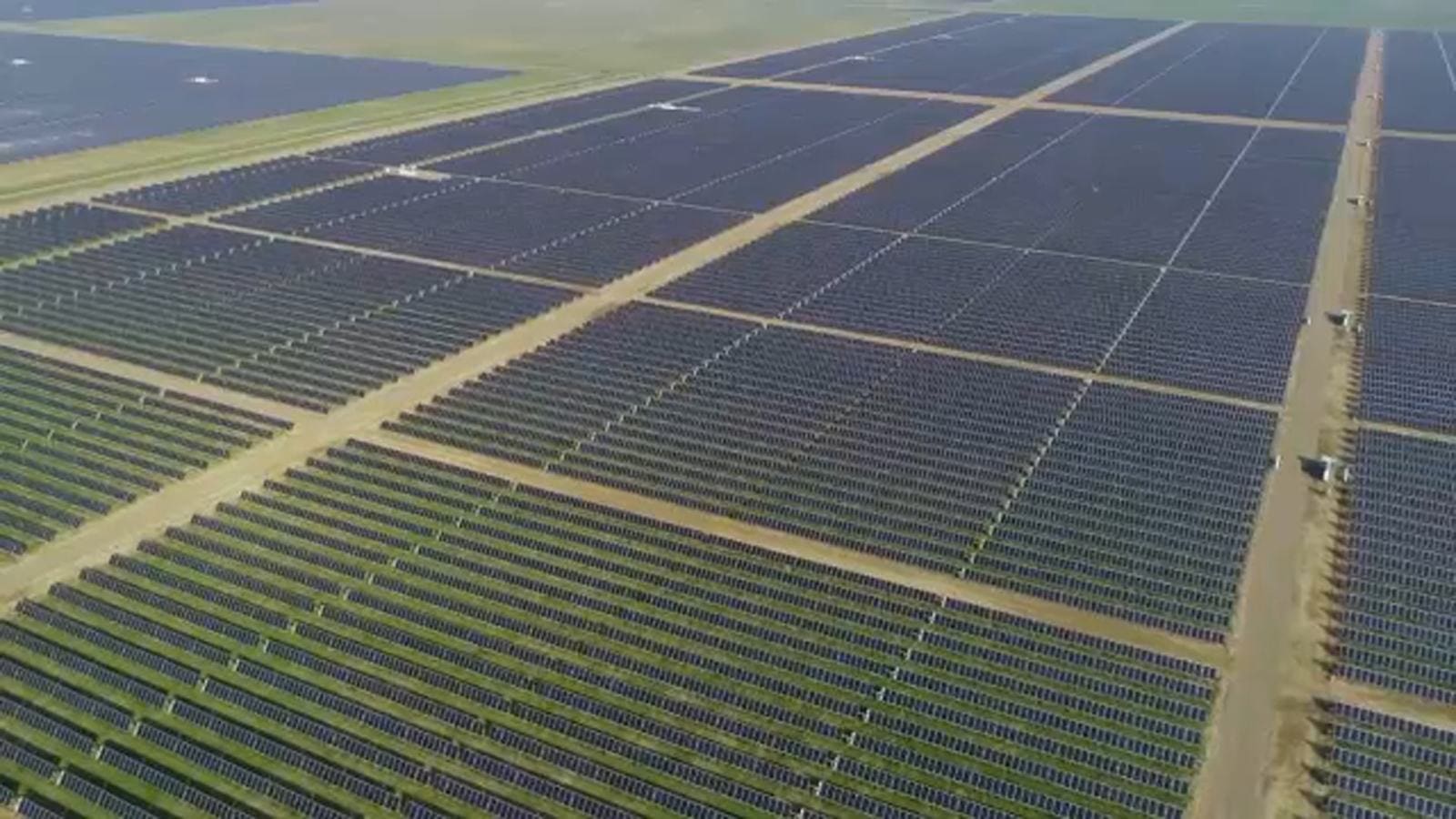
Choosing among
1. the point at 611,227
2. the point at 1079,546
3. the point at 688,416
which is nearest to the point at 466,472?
the point at 688,416

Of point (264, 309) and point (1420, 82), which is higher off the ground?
point (1420, 82)

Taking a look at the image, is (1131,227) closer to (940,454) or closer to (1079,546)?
(940,454)

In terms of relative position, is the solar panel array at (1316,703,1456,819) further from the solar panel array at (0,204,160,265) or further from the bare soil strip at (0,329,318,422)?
the solar panel array at (0,204,160,265)

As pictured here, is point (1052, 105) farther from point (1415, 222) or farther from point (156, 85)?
point (156, 85)

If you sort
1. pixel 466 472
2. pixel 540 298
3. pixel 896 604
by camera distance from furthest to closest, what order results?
pixel 540 298 < pixel 466 472 < pixel 896 604

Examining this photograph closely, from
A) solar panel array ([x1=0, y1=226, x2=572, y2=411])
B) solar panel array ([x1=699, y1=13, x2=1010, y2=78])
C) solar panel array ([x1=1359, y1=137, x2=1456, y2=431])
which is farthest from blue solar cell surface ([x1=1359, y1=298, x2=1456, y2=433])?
solar panel array ([x1=699, y1=13, x2=1010, y2=78])

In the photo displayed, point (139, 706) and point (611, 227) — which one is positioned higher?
point (611, 227)

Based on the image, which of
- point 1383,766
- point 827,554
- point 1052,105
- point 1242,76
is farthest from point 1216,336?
point 1242,76
